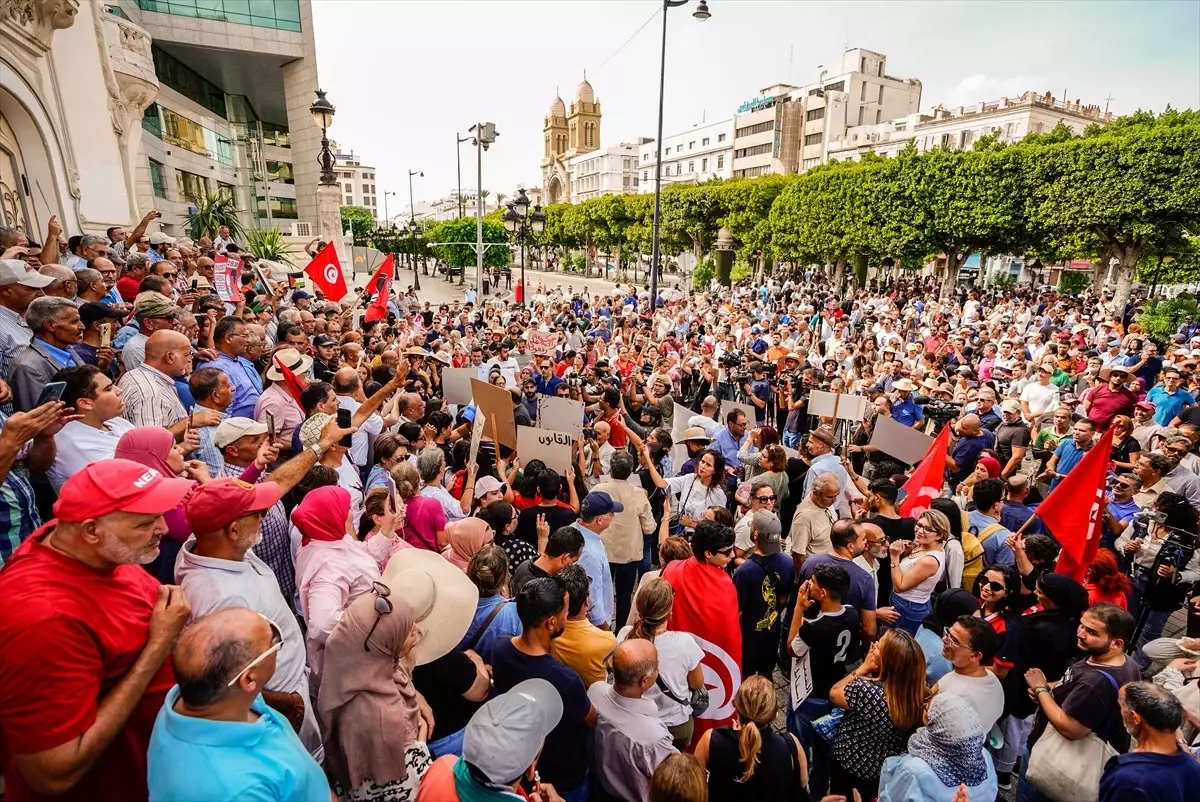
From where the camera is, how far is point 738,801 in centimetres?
259

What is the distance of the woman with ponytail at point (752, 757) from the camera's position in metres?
2.55

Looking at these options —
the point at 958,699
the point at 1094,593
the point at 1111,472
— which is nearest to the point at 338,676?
the point at 958,699

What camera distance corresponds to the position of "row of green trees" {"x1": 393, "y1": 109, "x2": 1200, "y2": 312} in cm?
2286

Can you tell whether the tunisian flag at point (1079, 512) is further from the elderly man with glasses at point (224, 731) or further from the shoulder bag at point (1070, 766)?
the elderly man with glasses at point (224, 731)

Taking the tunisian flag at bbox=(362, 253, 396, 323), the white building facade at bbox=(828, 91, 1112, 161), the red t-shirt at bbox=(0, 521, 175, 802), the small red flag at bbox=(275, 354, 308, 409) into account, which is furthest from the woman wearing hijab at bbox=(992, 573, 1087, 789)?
the white building facade at bbox=(828, 91, 1112, 161)

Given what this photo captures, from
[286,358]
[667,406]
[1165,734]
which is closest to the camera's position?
[1165,734]

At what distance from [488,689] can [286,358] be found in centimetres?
379

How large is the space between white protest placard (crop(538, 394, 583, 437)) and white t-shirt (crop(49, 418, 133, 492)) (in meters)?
3.54

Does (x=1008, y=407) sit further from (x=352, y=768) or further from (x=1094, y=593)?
(x=352, y=768)

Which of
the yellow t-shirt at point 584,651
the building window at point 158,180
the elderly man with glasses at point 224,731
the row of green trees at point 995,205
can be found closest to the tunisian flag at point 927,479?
the yellow t-shirt at point 584,651

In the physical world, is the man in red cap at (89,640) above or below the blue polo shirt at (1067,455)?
above

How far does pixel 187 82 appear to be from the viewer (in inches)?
1208

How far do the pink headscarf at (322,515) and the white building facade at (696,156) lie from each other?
7912 cm

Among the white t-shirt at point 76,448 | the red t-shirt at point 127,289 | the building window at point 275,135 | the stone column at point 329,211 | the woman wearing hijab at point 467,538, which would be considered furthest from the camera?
the building window at point 275,135
